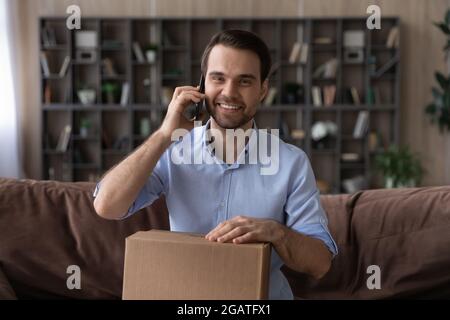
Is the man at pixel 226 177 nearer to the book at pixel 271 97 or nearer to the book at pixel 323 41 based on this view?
the book at pixel 271 97

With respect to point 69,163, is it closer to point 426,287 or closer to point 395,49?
point 395,49

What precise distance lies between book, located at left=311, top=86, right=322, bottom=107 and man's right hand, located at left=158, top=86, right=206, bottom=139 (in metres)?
4.77

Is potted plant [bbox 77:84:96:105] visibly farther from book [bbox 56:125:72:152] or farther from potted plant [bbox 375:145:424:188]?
potted plant [bbox 375:145:424:188]

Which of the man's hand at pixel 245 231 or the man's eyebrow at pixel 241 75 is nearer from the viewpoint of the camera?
the man's hand at pixel 245 231

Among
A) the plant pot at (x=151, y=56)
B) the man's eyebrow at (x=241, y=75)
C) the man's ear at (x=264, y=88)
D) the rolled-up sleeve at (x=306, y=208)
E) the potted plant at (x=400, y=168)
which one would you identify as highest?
the plant pot at (x=151, y=56)

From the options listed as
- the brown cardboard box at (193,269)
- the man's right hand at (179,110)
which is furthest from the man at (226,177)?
the brown cardboard box at (193,269)

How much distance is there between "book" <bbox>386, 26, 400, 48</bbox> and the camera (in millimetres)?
5902

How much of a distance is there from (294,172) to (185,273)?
502 mm

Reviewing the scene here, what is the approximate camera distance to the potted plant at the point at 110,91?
5979 millimetres

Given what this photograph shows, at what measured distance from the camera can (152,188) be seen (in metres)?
1.45

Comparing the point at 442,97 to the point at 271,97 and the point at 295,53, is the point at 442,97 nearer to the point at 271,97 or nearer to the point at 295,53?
the point at 295,53

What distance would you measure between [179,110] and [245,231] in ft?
1.20

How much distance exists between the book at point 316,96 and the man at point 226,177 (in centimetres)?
457
